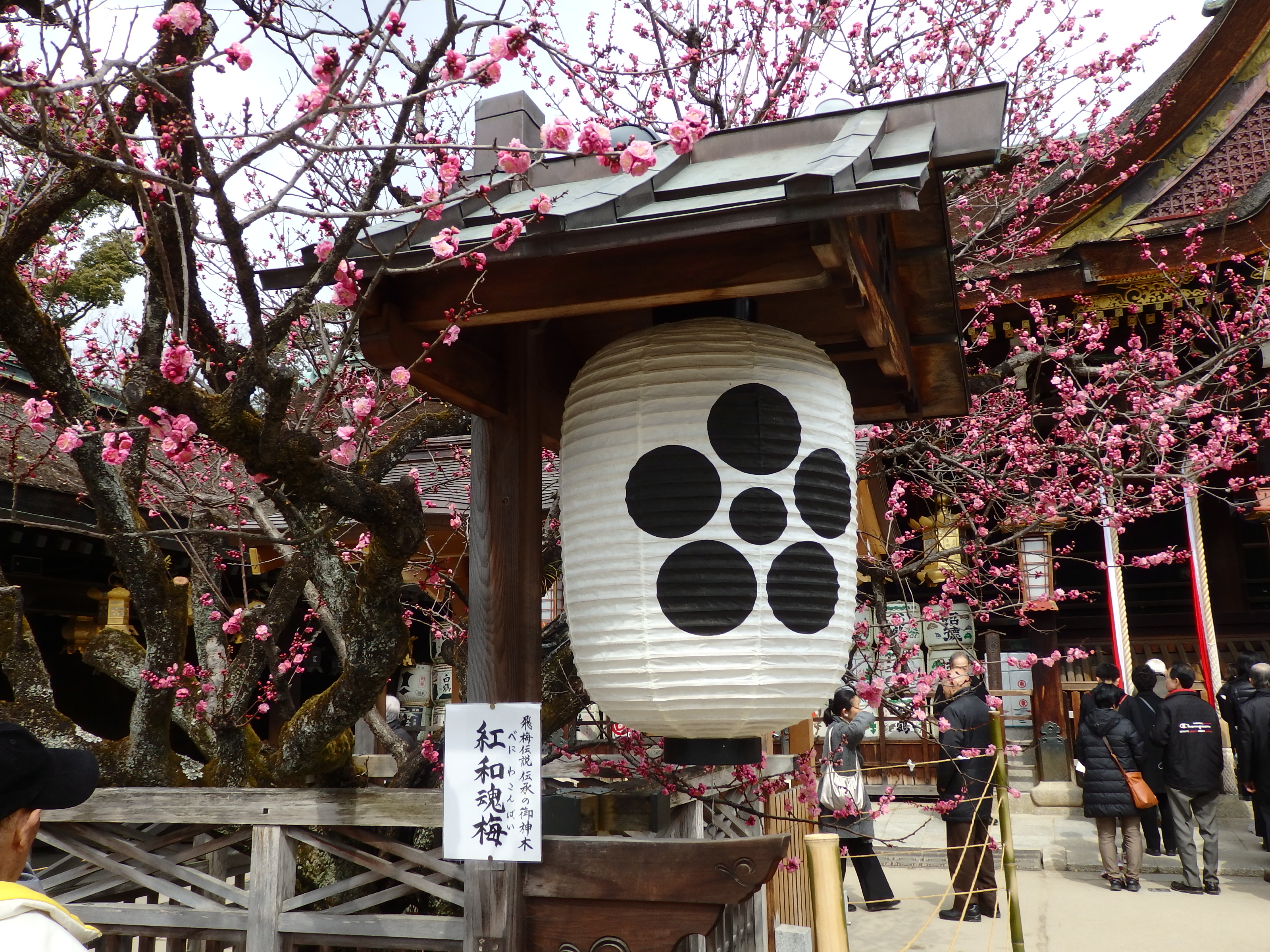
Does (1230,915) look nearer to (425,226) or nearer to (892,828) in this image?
(892,828)

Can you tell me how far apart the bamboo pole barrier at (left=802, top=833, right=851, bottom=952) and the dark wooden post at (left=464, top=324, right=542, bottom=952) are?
1.13 meters

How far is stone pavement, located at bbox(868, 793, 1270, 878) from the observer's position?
903 centimetres

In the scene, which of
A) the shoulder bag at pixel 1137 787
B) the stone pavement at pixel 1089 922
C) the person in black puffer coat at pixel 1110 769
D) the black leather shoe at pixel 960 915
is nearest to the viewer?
the stone pavement at pixel 1089 922

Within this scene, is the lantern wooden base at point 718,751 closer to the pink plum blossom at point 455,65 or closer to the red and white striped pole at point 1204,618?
the pink plum blossom at point 455,65

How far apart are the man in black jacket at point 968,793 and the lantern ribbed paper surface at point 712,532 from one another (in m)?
5.13

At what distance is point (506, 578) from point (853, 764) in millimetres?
5063

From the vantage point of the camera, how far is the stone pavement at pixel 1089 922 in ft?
22.4

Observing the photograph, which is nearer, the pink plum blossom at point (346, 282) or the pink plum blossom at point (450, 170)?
the pink plum blossom at point (346, 282)

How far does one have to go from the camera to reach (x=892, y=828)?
1070 centimetres

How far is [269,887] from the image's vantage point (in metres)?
3.46

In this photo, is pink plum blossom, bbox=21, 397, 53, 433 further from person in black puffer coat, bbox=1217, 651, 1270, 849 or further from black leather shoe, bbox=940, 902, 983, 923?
person in black puffer coat, bbox=1217, 651, 1270, 849

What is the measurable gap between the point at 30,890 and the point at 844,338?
287 cm

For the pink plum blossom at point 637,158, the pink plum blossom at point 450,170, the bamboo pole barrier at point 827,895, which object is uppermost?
the pink plum blossom at point 450,170

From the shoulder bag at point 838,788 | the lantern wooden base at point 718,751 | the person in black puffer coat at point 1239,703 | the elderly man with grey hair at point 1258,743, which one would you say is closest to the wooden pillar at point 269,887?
the lantern wooden base at point 718,751
